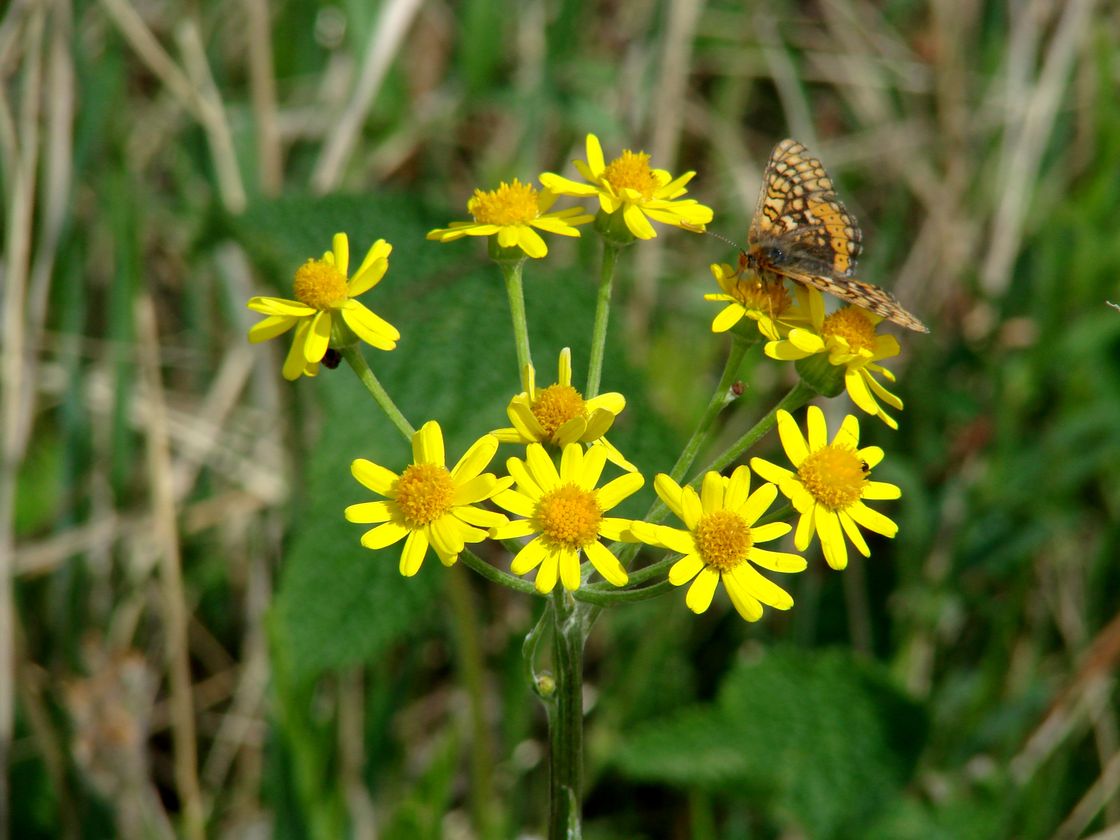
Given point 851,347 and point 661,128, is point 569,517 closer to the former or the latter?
point 851,347

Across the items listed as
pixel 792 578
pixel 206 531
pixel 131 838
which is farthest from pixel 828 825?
pixel 206 531

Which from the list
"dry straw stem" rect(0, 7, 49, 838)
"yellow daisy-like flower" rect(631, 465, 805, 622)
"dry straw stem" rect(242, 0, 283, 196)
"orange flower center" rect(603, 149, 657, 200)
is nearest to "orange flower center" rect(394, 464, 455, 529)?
"yellow daisy-like flower" rect(631, 465, 805, 622)

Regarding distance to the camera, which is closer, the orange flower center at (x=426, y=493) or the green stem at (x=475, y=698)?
the orange flower center at (x=426, y=493)

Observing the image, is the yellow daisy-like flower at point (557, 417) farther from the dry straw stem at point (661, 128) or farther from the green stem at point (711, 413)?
the dry straw stem at point (661, 128)

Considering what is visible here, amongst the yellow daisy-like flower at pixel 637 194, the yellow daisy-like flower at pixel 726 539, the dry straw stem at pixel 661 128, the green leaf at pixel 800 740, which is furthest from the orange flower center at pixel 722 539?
the dry straw stem at pixel 661 128

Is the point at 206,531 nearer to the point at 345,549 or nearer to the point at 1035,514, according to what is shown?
the point at 345,549

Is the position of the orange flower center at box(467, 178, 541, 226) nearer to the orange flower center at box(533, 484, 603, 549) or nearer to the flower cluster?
the flower cluster

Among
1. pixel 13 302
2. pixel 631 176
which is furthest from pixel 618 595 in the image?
pixel 13 302
